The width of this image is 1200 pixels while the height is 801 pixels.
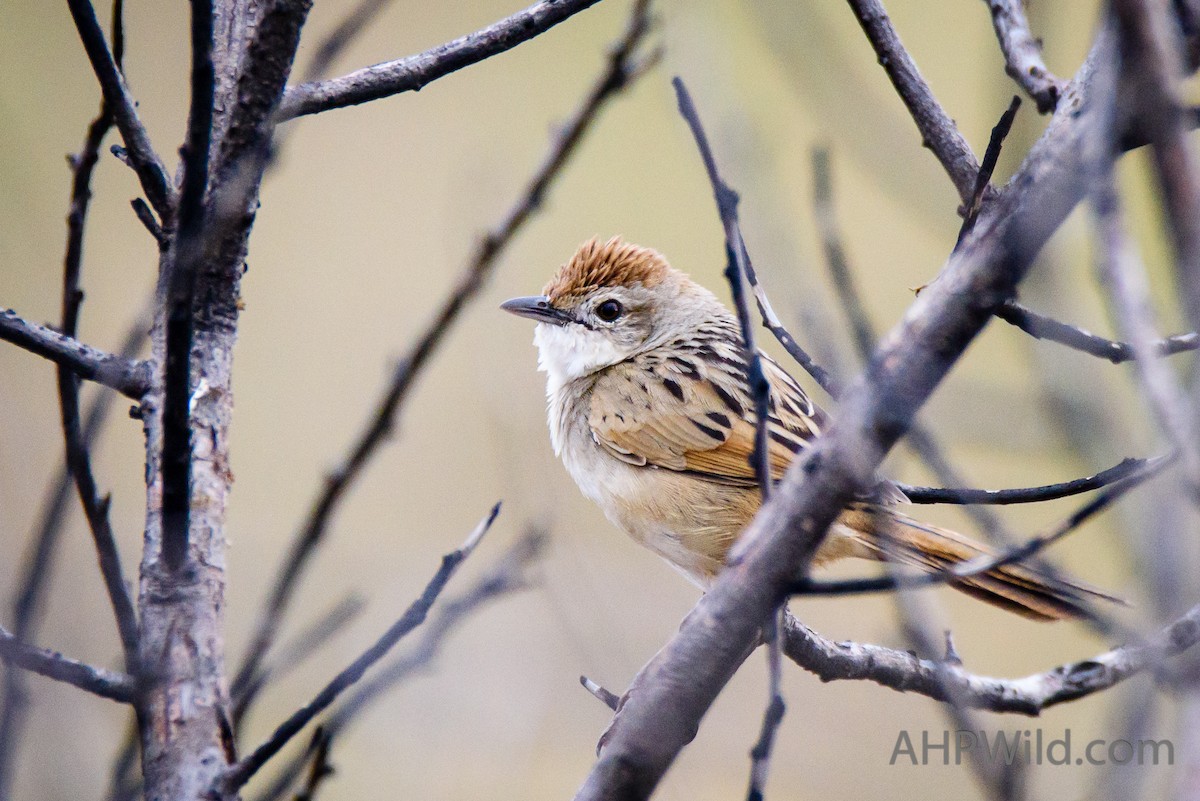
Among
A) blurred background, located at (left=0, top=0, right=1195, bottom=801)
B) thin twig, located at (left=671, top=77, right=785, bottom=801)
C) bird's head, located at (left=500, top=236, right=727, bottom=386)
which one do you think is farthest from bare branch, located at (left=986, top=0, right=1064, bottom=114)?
bird's head, located at (left=500, top=236, right=727, bottom=386)

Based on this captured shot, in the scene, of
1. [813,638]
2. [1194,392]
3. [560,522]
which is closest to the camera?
[1194,392]

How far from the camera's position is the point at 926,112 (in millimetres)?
2834

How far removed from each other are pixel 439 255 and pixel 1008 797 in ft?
23.5

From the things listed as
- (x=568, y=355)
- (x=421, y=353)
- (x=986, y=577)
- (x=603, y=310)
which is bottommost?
(x=421, y=353)

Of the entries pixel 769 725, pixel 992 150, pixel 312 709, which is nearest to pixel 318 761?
pixel 312 709

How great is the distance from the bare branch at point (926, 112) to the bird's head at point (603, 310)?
8.11 feet

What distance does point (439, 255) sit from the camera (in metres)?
8.12

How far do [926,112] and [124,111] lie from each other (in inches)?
79.2

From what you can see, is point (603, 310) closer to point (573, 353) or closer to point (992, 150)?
point (573, 353)

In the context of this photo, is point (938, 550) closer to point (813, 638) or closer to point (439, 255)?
point (813, 638)

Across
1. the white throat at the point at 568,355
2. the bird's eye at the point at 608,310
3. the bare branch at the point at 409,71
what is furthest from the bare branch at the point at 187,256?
the bird's eye at the point at 608,310

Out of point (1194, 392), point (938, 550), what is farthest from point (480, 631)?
point (1194, 392)

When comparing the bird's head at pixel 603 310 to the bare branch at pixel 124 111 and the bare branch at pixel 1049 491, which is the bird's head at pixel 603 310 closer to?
the bare branch at pixel 1049 491

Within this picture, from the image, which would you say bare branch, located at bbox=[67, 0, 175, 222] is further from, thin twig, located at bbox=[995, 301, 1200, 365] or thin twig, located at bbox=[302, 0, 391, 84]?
thin twig, located at bbox=[995, 301, 1200, 365]
